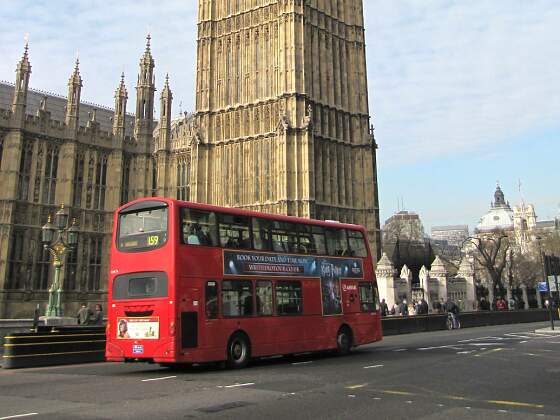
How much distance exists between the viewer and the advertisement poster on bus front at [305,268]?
1305 cm

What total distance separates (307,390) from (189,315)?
12.2ft

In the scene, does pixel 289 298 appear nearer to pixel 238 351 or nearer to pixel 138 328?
pixel 238 351

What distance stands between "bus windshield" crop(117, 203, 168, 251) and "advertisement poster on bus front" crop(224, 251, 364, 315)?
1675 millimetres

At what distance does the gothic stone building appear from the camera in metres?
37.0

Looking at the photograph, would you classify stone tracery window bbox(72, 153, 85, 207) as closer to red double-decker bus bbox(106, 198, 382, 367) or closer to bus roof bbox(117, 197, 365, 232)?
bus roof bbox(117, 197, 365, 232)

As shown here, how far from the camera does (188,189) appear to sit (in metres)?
43.1

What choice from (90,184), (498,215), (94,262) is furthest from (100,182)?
(498,215)

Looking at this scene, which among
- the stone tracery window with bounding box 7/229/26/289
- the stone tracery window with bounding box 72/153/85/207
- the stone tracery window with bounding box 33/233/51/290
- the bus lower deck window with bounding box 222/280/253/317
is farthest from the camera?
the stone tracery window with bounding box 72/153/85/207

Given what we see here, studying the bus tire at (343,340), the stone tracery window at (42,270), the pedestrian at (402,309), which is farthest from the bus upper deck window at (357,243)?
the stone tracery window at (42,270)

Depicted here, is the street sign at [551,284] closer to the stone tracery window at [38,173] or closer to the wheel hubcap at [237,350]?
the wheel hubcap at [237,350]

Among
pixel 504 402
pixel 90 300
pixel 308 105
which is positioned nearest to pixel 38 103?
pixel 90 300

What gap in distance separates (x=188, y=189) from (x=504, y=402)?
3697 cm

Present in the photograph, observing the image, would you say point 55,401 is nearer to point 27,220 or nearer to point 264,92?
point 27,220

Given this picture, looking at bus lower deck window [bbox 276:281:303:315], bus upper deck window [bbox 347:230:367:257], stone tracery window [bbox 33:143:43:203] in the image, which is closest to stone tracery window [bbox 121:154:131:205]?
stone tracery window [bbox 33:143:43:203]
